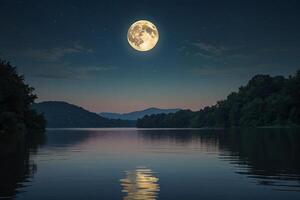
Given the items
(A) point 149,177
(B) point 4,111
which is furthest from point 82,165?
(B) point 4,111

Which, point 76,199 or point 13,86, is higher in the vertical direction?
point 13,86

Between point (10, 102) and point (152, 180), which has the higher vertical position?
point (10, 102)

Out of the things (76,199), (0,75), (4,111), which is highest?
(0,75)

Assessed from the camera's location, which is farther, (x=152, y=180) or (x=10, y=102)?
(x=10, y=102)

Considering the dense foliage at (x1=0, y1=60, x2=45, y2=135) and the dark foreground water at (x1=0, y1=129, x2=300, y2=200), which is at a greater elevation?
the dense foliage at (x1=0, y1=60, x2=45, y2=135)

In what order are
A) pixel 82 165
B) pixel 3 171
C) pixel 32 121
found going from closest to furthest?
pixel 3 171
pixel 82 165
pixel 32 121

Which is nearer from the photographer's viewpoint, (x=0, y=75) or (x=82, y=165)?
(x=82, y=165)

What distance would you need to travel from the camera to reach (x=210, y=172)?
2997 cm

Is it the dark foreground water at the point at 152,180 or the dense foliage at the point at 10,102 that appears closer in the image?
the dark foreground water at the point at 152,180

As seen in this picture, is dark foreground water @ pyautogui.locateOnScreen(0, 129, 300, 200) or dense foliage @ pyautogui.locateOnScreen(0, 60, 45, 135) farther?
dense foliage @ pyautogui.locateOnScreen(0, 60, 45, 135)

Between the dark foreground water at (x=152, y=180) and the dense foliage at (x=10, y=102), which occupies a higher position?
the dense foliage at (x=10, y=102)

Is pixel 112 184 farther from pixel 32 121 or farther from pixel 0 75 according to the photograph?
pixel 32 121

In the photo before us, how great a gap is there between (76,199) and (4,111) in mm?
97628

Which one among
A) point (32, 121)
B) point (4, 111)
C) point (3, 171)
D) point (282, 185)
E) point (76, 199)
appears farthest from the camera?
point (32, 121)
